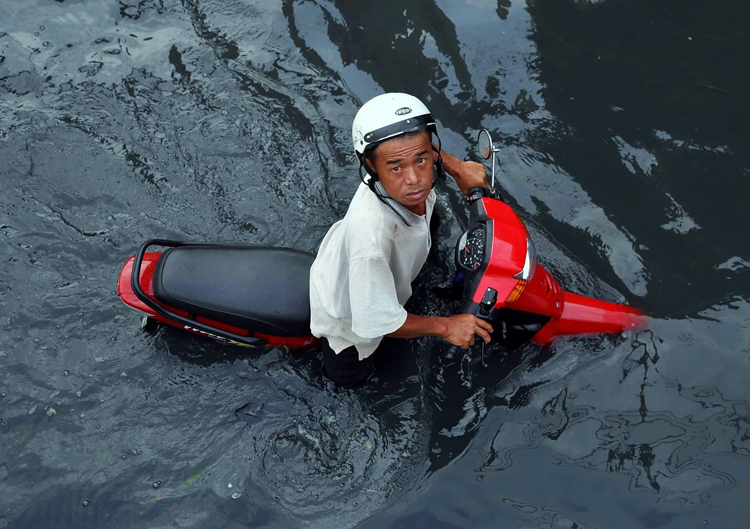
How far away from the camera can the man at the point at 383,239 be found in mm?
2758

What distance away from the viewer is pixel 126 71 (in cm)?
561

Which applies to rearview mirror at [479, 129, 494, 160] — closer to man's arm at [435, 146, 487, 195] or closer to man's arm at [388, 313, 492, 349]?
man's arm at [435, 146, 487, 195]

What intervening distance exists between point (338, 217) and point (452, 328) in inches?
75.3

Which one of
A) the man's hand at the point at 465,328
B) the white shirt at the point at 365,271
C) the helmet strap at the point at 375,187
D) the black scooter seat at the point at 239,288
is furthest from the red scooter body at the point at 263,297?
the helmet strap at the point at 375,187

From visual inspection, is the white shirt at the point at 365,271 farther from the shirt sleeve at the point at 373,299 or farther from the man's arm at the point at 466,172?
the man's arm at the point at 466,172

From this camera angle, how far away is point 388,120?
107 inches

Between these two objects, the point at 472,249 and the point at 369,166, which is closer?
the point at 369,166

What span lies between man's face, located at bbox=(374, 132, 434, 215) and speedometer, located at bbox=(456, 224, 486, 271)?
35 cm

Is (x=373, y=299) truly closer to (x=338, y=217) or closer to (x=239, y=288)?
(x=239, y=288)

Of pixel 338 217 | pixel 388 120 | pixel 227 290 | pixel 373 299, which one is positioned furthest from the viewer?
pixel 338 217

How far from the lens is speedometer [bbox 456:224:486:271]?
2.99m

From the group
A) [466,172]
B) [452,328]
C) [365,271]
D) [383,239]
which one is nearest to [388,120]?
[383,239]

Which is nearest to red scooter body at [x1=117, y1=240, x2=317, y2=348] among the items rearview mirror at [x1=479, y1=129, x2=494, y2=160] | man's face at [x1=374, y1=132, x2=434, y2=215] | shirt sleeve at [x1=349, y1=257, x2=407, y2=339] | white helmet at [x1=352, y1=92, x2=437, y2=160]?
shirt sleeve at [x1=349, y1=257, x2=407, y2=339]

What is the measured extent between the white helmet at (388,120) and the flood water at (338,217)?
5.41 feet
